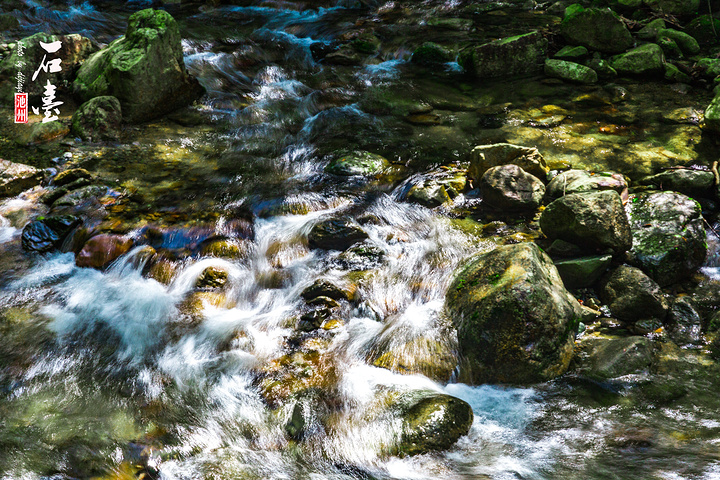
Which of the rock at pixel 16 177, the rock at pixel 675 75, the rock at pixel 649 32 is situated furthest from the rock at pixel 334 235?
the rock at pixel 649 32

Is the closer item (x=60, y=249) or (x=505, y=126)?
(x=60, y=249)

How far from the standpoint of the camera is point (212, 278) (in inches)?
205

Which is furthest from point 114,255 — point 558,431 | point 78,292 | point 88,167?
point 558,431

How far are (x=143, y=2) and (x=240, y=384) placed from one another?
52.9 feet

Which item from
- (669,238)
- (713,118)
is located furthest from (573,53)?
(669,238)

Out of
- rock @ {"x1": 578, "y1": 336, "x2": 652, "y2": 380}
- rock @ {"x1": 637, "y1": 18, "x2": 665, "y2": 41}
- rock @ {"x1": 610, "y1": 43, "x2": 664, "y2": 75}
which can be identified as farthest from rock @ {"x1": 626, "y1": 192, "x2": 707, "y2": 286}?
rock @ {"x1": 637, "y1": 18, "x2": 665, "y2": 41}

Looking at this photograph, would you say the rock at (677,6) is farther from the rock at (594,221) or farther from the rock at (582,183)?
the rock at (594,221)

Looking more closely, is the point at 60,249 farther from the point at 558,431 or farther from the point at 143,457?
the point at 558,431

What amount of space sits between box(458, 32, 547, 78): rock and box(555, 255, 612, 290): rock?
6467 mm

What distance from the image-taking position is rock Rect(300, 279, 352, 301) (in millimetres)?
4855

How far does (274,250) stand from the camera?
5.64 m

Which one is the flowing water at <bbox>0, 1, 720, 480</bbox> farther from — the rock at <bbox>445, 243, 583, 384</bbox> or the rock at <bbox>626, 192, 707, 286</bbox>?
the rock at <bbox>626, 192, 707, 286</bbox>

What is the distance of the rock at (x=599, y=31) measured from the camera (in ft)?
31.3

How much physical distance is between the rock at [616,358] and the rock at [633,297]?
1.26 ft
